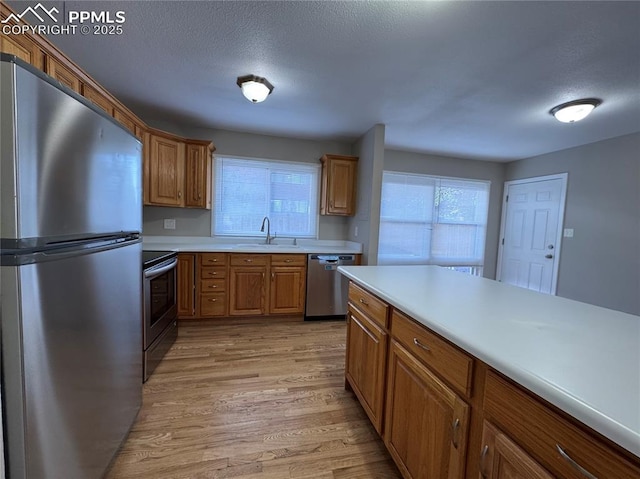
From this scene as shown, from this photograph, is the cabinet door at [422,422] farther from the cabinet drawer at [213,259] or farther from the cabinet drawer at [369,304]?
the cabinet drawer at [213,259]

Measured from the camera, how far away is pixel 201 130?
357cm

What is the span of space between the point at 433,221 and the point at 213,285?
3.60m

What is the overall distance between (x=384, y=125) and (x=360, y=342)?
264cm

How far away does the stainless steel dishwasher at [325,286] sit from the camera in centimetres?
337

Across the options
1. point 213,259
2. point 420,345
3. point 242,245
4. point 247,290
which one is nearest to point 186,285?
point 213,259

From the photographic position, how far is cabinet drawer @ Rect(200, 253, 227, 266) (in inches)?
121

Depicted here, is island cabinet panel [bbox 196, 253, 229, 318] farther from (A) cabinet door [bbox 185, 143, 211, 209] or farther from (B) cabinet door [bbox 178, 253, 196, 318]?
(A) cabinet door [bbox 185, 143, 211, 209]

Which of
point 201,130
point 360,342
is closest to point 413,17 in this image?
point 360,342

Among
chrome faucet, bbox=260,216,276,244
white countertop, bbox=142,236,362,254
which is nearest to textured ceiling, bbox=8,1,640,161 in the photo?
chrome faucet, bbox=260,216,276,244

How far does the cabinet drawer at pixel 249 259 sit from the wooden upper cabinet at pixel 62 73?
76.8 inches

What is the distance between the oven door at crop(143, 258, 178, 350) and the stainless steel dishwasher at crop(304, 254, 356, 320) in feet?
4.92

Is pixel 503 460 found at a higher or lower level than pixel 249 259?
lower

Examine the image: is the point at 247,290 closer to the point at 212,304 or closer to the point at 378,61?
the point at 212,304

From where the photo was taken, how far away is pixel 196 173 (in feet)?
10.9
